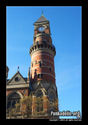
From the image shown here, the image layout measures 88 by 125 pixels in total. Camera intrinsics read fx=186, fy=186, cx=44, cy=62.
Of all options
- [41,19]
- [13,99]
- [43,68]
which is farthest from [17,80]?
[41,19]

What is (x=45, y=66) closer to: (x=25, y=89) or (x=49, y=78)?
(x=49, y=78)

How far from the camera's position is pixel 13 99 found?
42.5m

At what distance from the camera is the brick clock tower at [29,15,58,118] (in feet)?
141

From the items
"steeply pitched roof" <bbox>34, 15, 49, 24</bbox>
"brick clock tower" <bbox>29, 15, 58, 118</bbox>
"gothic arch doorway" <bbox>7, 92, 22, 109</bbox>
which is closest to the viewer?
"gothic arch doorway" <bbox>7, 92, 22, 109</bbox>

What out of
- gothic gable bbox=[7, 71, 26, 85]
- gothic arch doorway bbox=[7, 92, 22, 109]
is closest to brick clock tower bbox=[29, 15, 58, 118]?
gothic gable bbox=[7, 71, 26, 85]

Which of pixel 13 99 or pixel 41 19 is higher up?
pixel 41 19

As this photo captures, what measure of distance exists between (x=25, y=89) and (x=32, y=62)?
9009 millimetres

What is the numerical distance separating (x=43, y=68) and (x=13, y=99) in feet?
35.1

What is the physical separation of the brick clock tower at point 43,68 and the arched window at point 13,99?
11.8ft

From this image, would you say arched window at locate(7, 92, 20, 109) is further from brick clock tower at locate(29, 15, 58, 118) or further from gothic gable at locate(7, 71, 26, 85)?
brick clock tower at locate(29, 15, 58, 118)

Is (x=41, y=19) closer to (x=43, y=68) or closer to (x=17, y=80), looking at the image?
(x=43, y=68)

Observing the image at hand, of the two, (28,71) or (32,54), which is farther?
(32,54)
